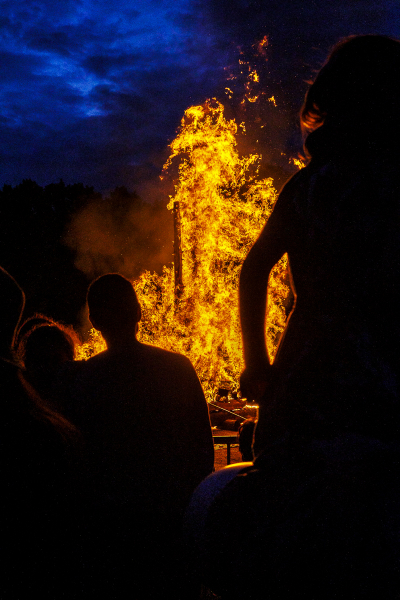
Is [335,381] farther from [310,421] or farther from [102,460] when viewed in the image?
[102,460]

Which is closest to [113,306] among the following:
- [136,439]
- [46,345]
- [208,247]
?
[136,439]

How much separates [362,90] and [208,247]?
46.4 ft

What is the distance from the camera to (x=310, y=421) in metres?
0.98

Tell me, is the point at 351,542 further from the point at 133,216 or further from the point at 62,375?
the point at 133,216

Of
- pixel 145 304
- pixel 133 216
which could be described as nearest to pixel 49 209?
pixel 133 216

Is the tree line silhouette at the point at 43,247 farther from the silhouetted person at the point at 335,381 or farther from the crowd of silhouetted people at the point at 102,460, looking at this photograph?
the silhouetted person at the point at 335,381

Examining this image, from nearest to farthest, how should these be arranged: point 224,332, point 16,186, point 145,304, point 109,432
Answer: point 109,432, point 224,332, point 145,304, point 16,186

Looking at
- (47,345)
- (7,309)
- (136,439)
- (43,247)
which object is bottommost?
(136,439)

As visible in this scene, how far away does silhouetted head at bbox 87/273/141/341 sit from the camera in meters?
2.73

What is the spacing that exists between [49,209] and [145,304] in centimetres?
1171

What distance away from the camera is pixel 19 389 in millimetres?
1460

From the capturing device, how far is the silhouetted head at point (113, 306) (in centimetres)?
273

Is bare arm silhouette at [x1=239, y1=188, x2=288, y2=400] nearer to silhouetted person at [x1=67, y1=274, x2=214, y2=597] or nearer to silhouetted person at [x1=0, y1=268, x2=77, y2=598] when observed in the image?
silhouetted person at [x1=0, y1=268, x2=77, y2=598]

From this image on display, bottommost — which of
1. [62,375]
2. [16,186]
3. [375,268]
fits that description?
[62,375]
